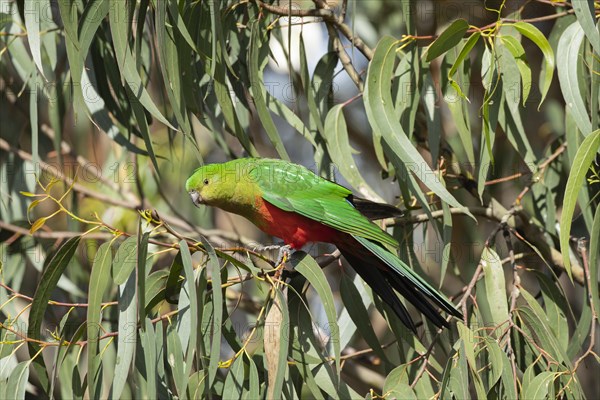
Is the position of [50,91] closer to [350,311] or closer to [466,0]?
[350,311]

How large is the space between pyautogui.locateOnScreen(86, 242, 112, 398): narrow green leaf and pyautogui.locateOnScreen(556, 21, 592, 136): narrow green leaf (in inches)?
54.9

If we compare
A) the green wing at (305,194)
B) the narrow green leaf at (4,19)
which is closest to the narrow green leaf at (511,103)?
the green wing at (305,194)

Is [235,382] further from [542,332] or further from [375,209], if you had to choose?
[542,332]

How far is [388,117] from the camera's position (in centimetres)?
240

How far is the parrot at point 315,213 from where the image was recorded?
8.48ft

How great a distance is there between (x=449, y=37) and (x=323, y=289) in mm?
848

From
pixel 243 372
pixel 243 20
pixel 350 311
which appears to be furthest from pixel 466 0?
pixel 243 372

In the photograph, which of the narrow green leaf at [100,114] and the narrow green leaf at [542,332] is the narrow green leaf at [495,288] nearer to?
the narrow green leaf at [542,332]

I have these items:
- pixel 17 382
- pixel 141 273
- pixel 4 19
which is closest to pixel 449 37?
pixel 141 273

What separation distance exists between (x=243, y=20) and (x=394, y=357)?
193 cm

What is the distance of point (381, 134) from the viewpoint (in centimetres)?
238

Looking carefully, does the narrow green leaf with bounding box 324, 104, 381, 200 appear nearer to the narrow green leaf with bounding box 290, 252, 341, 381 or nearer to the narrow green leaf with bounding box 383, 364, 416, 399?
the narrow green leaf with bounding box 290, 252, 341, 381

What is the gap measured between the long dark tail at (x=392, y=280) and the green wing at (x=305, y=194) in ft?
0.29

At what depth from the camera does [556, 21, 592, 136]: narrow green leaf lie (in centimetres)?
226
